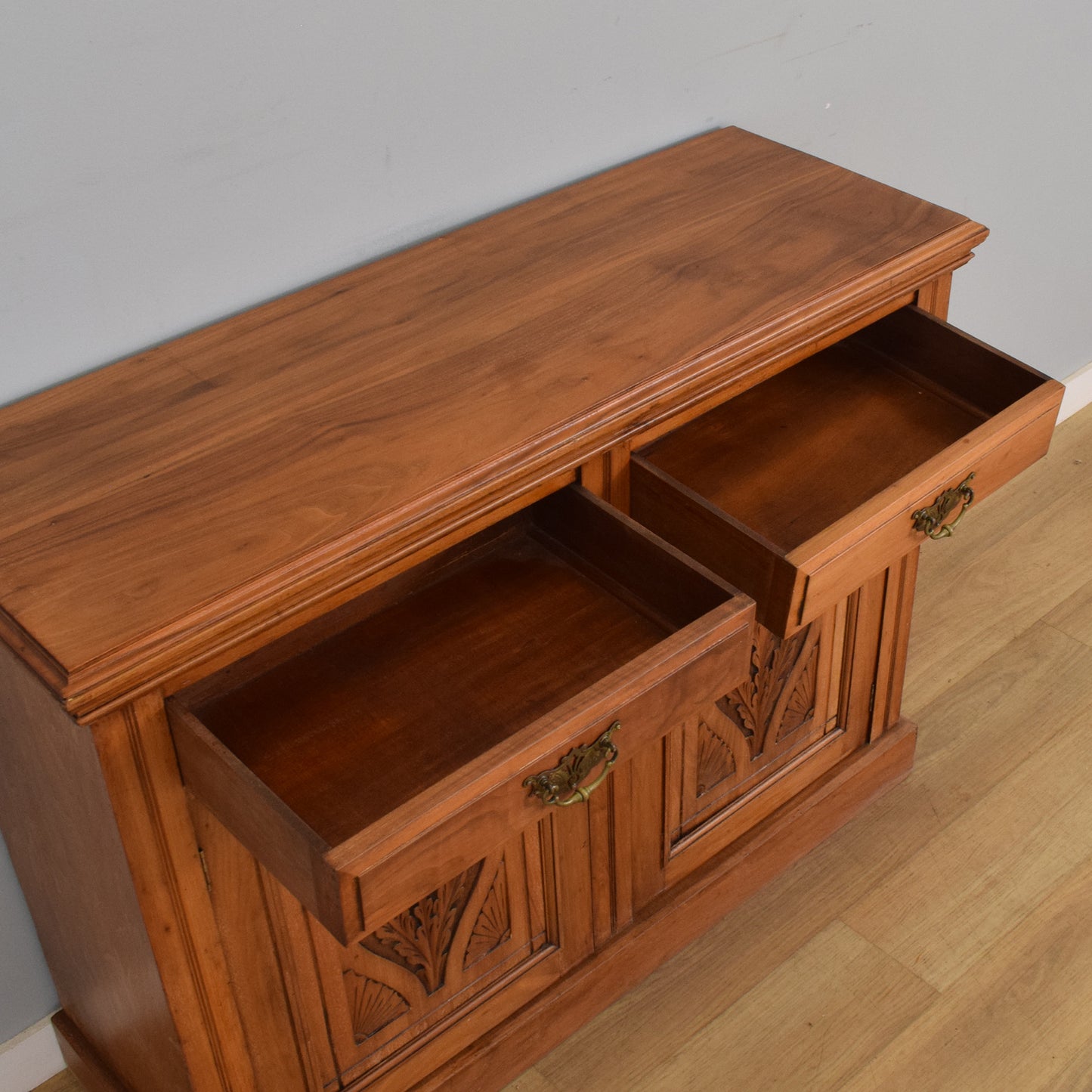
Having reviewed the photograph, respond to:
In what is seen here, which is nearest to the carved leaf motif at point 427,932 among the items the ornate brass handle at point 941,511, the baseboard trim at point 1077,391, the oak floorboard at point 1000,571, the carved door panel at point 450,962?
the carved door panel at point 450,962

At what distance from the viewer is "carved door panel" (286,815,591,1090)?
4.17 ft

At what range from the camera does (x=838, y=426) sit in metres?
1.41

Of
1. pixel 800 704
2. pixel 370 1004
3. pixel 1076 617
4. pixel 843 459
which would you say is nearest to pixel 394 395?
pixel 843 459

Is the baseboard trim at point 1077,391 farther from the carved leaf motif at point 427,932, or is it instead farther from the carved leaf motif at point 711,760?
the carved leaf motif at point 427,932

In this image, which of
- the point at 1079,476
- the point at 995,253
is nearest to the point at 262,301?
the point at 995,253

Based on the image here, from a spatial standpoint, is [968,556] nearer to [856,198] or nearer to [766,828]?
[766,828]

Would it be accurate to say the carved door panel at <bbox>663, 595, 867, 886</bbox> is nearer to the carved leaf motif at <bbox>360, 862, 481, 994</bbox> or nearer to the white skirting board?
the carved leaf motif at <bbox>360, 862, 481, 994</bbox>

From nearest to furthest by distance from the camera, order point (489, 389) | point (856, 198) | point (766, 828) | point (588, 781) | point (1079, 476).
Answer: point (588, 781), point (489, 389), point (856, 198), point (766, 828), point (1079, 476)

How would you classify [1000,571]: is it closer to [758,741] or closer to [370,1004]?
[758,741]

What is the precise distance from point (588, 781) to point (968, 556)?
1391mm

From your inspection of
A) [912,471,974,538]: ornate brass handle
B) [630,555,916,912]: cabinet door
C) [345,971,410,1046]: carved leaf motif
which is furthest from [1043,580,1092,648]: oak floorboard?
[345,971,410,1046]: carved leaf motif

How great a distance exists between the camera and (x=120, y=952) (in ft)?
3.96

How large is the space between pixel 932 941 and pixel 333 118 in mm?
1169

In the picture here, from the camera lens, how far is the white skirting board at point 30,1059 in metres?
1.47
